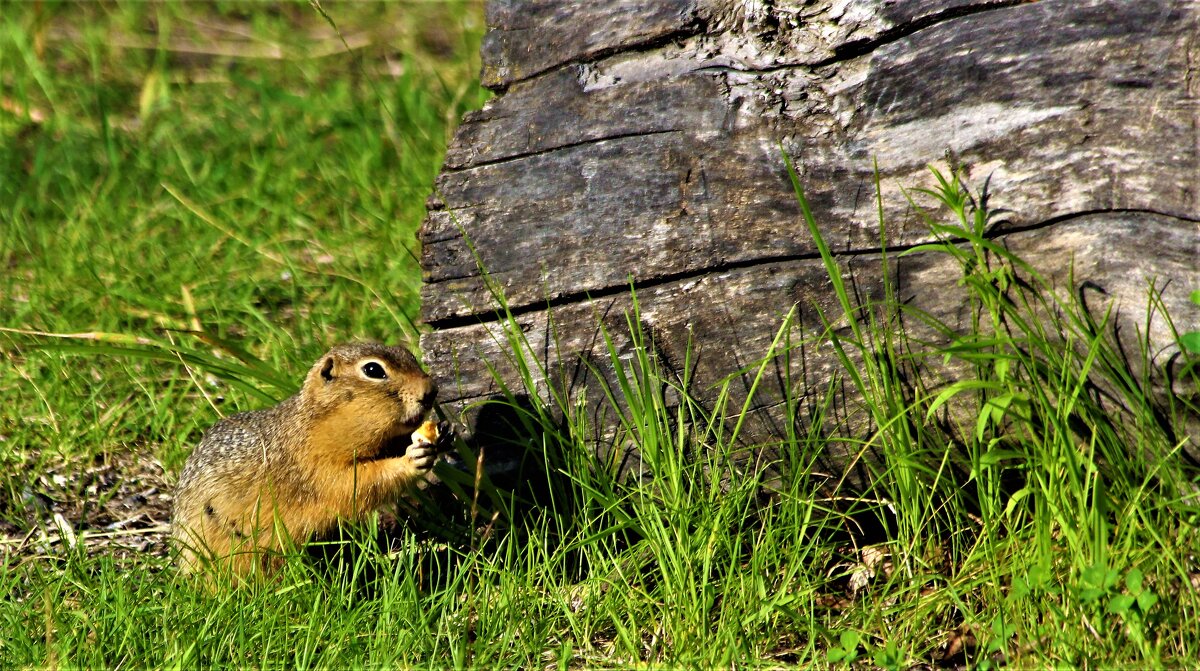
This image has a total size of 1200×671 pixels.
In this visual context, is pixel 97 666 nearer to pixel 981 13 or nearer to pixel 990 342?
pixel 990 342

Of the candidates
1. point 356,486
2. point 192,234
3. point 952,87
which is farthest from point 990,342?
point 192,234

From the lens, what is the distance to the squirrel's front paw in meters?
3.52

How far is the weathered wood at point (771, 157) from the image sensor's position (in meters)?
3.07

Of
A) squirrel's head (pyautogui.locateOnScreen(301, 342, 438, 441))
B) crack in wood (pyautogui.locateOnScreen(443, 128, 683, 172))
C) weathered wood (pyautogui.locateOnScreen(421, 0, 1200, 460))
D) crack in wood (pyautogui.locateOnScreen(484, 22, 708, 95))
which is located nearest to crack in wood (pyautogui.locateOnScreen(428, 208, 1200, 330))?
weathered wood (pyautogui.locateOnScreen(421, 0, 1200, 460))

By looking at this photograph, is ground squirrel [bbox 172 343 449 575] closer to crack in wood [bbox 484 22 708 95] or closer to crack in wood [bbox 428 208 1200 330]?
crack in wood [bbox 428 208 1200 330]

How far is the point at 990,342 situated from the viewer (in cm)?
306

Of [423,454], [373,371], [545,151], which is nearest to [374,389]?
[373,371]

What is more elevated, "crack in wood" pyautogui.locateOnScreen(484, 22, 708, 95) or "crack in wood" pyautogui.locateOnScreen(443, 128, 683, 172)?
"crack in wood" pyautogui.locateOnScreen(484, 22, 708, 95)

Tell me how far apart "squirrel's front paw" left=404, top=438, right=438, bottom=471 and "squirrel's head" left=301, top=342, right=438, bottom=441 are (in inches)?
4.8

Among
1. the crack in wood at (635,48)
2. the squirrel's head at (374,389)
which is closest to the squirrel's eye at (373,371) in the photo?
the squirrel's head at (374,389)

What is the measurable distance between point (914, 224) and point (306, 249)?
3.31 metres

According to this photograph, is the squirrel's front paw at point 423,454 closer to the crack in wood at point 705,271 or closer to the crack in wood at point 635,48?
the crack in wood at point 705,271

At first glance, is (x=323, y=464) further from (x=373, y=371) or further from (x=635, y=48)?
(x=635, y=48)

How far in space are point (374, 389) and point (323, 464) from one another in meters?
0.30
